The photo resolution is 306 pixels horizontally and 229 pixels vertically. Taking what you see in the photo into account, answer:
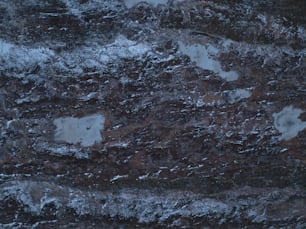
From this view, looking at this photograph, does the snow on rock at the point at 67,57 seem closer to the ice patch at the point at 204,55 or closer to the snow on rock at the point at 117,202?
the ice patch at the point at 204,55

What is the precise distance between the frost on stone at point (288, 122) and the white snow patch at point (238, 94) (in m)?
0.07

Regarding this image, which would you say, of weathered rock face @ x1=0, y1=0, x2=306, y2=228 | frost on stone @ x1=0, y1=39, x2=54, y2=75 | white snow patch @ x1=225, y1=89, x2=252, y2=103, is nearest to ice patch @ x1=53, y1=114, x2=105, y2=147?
weathered rock face @ x1=0, y1=0, x2=306, y2=228

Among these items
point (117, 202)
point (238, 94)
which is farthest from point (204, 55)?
point (117, 202)

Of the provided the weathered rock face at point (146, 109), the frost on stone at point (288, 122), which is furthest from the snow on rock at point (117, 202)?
the frost on stone at point (288, 122)

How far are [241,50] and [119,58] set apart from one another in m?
0.22

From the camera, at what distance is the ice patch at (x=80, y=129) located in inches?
32.4

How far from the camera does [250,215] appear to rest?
0.91m

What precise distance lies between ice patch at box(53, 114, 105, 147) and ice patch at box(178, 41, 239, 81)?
19 centimetres

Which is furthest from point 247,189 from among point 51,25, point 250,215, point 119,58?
point 51,25

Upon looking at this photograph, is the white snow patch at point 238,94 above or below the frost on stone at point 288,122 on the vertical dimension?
above

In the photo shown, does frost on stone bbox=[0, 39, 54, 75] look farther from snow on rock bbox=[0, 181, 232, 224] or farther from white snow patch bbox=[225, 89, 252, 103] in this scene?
white snow patch bbox=[225, 89, 252, 103]

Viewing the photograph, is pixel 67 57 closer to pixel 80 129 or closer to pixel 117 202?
pixel 80 129

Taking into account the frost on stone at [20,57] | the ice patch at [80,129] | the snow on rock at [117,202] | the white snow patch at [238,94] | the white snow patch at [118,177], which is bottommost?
the snow on rock at [117,202]

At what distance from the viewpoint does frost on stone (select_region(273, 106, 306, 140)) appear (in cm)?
87
